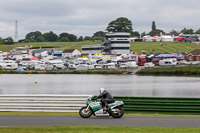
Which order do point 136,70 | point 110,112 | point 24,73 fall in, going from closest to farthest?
point 110,112, point 136,70, point 24,73

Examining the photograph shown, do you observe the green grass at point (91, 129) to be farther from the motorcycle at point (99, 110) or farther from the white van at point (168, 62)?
the white van at point (168, 62)

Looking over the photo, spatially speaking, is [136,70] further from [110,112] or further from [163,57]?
[110,112]

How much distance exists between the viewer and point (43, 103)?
24234 millimetres

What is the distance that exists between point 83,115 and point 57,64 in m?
118

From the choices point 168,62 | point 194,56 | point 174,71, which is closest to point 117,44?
point 194,56

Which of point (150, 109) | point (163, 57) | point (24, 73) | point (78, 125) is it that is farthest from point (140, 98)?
point (24, 73)

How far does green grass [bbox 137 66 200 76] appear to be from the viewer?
356 feet

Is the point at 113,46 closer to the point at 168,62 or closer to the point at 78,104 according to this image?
the point at 168,62

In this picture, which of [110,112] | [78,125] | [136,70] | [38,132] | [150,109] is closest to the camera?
[38,132]

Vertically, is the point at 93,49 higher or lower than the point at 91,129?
higher

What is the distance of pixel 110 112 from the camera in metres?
21.4

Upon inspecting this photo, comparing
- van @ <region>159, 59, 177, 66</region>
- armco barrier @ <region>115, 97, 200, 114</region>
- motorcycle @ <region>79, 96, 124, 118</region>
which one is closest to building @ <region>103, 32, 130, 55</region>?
van @ <region>159, 59, 177, 66</region>

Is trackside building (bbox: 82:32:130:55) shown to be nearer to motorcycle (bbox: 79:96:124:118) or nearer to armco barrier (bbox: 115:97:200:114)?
armco barrier (bbox: 115:97:200:114)

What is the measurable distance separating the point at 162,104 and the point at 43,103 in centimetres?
649
